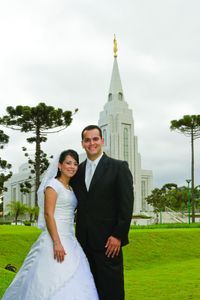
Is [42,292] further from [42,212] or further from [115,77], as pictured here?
[115,77]

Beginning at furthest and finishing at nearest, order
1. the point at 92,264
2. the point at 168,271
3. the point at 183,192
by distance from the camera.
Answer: the point at 183,192 → the point at 168,271 → the point at 92,264

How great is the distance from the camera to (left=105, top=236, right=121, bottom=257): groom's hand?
3.41 m

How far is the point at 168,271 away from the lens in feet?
30.2

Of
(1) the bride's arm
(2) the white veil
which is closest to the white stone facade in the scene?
(2) the white veil

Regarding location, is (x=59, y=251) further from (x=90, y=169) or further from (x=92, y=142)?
(x=92, y=142)

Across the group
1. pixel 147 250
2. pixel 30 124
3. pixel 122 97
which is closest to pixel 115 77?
pixel 122 97

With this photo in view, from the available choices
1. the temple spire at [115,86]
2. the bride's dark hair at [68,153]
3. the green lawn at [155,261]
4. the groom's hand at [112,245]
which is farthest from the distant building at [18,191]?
the groom's hand at [112,245]

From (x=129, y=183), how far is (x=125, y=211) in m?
0.23

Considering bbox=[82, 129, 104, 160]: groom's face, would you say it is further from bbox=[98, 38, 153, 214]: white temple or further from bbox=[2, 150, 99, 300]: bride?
bbox=[98, 38, 153, 214]: white temple

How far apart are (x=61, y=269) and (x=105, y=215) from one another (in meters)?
0.56

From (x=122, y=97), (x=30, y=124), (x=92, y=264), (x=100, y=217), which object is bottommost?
(x=92, y=264)

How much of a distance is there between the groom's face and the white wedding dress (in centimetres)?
38

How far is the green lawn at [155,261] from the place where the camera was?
6.84 meters

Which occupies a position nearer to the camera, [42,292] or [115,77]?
[42,292]
